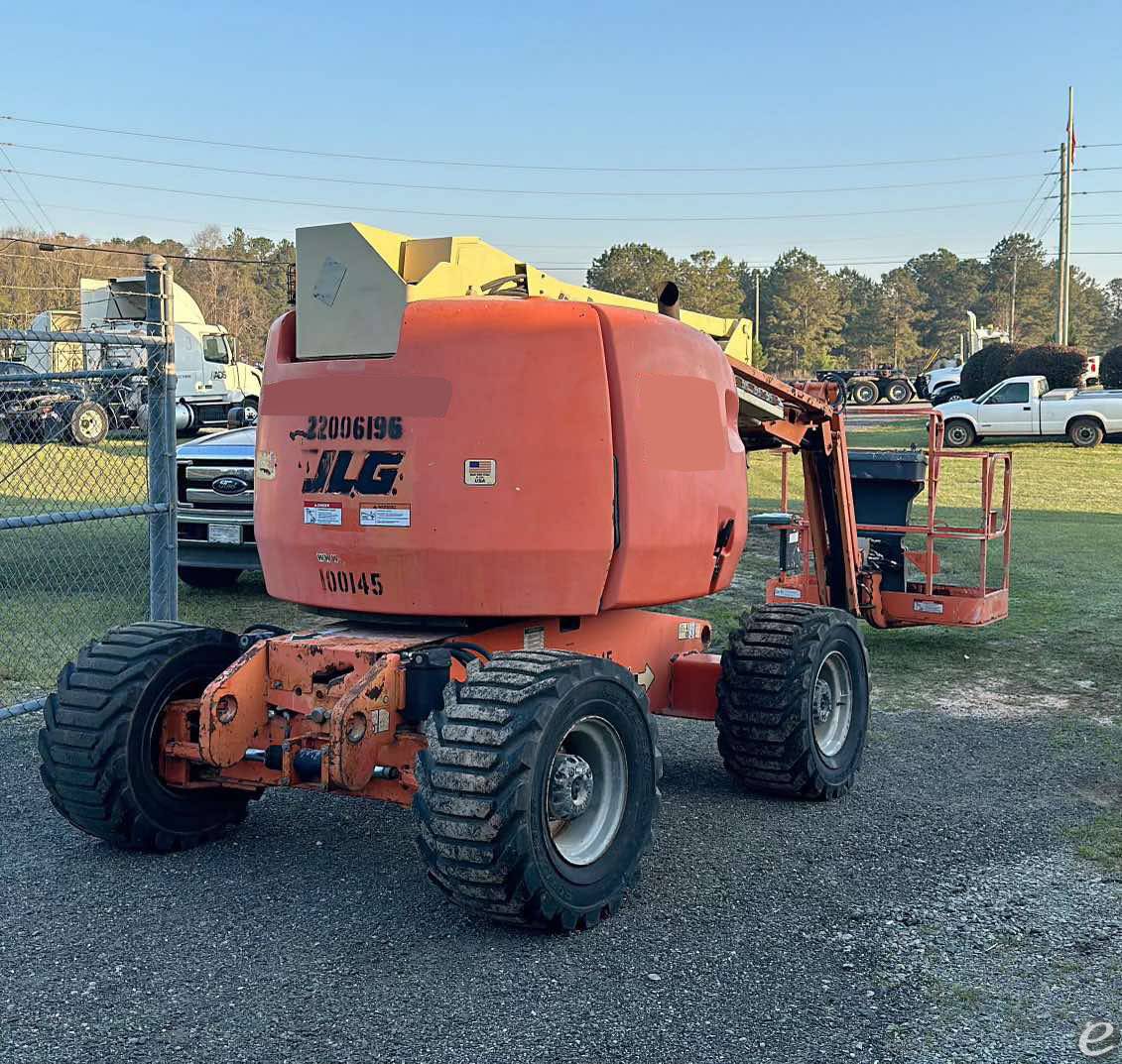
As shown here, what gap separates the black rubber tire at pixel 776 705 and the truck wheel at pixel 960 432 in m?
29.0

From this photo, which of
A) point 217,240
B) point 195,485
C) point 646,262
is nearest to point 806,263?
point 646,262

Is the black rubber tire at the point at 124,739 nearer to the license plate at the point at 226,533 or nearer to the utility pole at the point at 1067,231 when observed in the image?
the license plate at the point at 226,533

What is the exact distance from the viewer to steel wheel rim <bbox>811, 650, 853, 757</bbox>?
660cm

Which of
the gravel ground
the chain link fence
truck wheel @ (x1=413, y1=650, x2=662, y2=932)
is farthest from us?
the chain link fence

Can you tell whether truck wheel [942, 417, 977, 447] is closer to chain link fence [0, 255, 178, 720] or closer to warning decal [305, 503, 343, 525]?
chain link fence [0, 255, 178, 720]

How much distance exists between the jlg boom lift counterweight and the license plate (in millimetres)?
5644

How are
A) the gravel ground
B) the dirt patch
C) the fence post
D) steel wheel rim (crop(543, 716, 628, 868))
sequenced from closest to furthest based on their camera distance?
the gravel ground → steel wheel rim (crop(543, 716, 628, 868)) → the fence post → the dirt patch

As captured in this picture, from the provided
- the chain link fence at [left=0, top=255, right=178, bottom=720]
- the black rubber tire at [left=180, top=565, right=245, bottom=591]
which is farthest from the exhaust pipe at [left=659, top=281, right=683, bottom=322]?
the black rubber tire at [left=180, top=565, right=245, bottom=591]

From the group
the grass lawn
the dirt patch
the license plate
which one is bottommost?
the dirt patch

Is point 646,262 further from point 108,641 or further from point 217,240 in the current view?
point 108,641

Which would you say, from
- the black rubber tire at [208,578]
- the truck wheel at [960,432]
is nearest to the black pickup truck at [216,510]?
the black rubber tire at [208,578]

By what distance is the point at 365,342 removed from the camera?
5.40 meters

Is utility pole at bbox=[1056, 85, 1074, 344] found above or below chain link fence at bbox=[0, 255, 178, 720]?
above

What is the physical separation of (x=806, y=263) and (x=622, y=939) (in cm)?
10308
